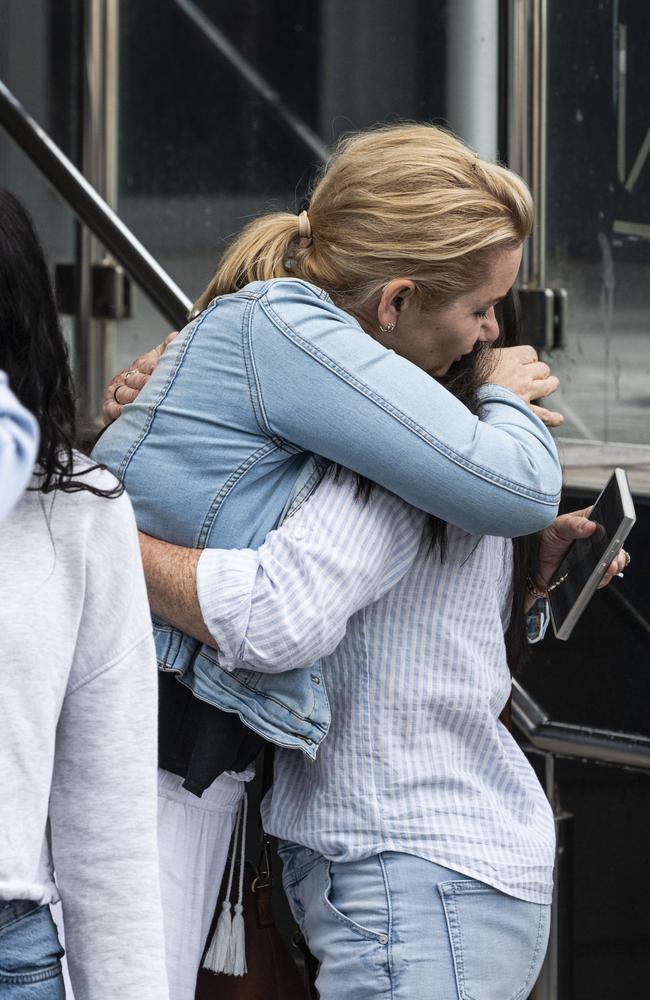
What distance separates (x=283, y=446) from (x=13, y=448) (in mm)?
778

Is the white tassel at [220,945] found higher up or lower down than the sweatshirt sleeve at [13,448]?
lower down

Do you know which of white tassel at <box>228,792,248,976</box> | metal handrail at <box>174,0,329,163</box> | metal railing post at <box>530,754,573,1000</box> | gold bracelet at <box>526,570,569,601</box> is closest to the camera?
white tassel at <box>228,792,248,976</box>

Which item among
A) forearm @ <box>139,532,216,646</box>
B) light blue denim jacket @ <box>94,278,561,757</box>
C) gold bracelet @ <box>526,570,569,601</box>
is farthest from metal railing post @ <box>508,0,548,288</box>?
forearm @ <box>139,532,216,646</box>

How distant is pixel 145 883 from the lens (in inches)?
50.6

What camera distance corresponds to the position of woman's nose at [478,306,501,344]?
1.73 m

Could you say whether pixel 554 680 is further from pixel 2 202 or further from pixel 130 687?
pixel 2 202

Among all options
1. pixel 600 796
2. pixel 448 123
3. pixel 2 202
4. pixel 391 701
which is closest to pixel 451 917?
pixel 391 701

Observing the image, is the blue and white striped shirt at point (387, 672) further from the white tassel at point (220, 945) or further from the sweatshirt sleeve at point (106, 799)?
the sweatshirt sleeve at point (106, 799)

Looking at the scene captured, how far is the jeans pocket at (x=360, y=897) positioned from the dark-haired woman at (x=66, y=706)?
1.20 feet

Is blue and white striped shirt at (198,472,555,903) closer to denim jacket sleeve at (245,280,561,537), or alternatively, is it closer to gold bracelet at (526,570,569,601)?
denim jacket sleeve at (245,280,561,537)

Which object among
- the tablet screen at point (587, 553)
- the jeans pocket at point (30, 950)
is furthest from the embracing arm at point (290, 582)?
the jeans pocket at point (30, 950)

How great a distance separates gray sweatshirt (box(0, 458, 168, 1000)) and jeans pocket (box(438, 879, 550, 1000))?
16.9 inches

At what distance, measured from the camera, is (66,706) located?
1.28 metres

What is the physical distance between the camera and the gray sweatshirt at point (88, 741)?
4.00 ft
